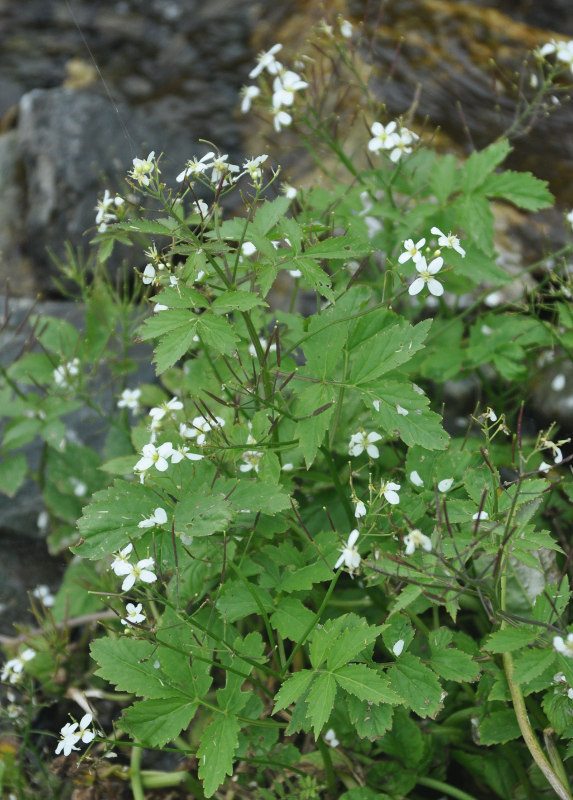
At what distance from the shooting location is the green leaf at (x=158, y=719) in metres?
1.78

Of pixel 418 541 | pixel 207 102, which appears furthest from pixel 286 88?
pixel 207 102

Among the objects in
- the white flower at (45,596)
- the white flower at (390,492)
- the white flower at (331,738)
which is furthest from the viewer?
the white flower at (45,596)

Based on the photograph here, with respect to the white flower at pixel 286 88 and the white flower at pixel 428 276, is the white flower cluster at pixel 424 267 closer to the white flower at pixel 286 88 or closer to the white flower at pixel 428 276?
the white flower at pixel 428 276

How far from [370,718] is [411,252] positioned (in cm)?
116

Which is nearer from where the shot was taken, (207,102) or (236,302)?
(236,302)

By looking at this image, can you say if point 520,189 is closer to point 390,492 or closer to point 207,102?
point 390,492

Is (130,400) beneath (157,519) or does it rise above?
beneath

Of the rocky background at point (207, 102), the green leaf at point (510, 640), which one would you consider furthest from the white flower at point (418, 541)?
the rocky background at point (207, 102)

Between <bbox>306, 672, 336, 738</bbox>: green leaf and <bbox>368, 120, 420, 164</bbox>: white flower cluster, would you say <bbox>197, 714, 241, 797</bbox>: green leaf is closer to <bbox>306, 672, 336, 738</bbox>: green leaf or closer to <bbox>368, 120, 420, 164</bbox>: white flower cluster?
<bbox>306, 672, 336, 738</bbox>: green leaf

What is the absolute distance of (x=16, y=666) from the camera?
2.48 meters

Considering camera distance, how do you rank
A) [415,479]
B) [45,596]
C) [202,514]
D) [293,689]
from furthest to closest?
[45,596] → [415,479] → [202,514] → [293,689]

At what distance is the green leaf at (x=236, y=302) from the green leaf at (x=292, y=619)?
2.56ft

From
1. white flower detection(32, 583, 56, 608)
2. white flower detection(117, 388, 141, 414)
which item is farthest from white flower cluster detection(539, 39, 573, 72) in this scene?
Result: white flower detection(32, 583, 56, 608)

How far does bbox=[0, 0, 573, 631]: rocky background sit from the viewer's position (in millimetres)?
4094
